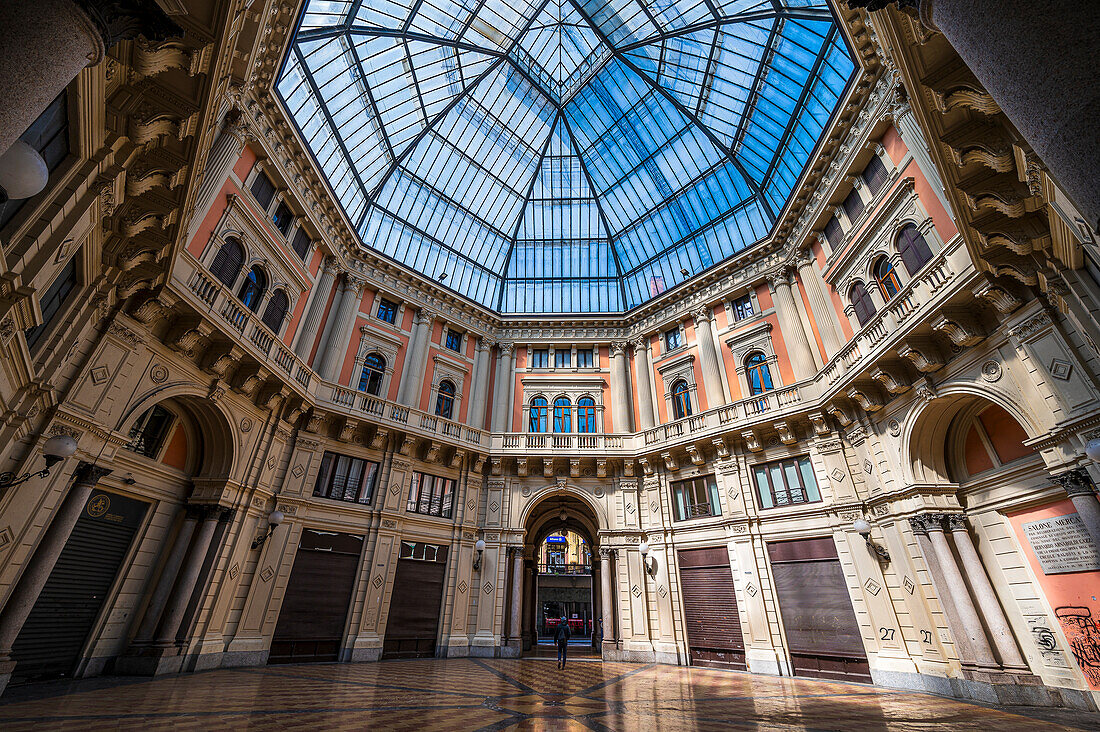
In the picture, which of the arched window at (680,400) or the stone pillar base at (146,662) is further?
the arched window at (680,400)

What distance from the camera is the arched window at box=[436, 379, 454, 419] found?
71.6 ft

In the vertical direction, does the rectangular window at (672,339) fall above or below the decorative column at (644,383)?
above

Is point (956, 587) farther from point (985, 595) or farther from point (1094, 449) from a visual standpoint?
point (1094, 449)

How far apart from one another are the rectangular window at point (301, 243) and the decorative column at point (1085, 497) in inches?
887

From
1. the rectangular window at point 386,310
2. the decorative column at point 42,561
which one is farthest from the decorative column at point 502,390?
A: the decorative column at point 42,561

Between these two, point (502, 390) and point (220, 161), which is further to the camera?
point (502, 390)

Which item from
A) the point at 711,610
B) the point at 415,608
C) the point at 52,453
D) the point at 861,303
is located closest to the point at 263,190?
the point at 52,453

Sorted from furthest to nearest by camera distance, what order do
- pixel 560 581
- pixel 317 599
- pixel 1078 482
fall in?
pixel 560 581 → pixel 317 599 → pixel 1078 482

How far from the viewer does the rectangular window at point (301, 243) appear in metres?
17.5

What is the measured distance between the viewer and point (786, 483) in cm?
1698

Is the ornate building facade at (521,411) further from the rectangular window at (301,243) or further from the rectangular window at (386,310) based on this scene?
the rectangular window at (386,310)

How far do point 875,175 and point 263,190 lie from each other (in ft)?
67.3

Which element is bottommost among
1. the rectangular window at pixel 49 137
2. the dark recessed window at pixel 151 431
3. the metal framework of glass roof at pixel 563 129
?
the dark recessed window at pixel 151 431

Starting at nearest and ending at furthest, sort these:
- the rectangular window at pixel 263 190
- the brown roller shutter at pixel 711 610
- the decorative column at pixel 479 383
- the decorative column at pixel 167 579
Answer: the decorative column at pixel 167 579 → the rectangular window at pixel 263 190 → the brown roller shutter at pixel 711 610 → the decorative column at pixel 479 383
